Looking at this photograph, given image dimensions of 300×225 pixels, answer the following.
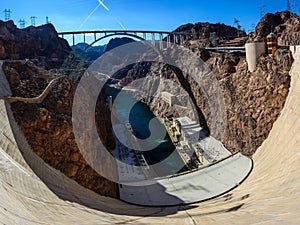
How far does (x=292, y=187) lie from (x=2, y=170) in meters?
8.97

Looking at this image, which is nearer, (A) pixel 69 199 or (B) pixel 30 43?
(A) pixel 69 199

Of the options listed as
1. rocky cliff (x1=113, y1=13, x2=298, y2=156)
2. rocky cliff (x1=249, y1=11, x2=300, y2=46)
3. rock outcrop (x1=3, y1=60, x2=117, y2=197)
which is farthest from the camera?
rocky cliff (x1=249, y1=11, x2=300, y2=46)

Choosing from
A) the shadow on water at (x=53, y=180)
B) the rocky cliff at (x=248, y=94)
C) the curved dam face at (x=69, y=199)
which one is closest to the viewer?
the curved dam face at (x=69, y=199)

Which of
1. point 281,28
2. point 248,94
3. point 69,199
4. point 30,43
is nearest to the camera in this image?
point 69,199

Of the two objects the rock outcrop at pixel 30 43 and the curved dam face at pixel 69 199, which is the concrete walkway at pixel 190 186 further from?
the rock outcrop at pixel 30 43

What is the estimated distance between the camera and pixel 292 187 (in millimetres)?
8922

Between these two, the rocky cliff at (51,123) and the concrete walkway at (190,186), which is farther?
the concrete walkway at (190,186)

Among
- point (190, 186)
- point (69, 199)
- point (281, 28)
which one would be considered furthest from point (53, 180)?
point (281, 28)

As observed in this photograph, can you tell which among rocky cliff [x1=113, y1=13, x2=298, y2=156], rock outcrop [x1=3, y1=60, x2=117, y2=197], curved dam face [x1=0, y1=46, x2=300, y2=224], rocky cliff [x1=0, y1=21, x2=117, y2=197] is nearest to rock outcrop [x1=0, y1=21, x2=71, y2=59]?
rocky cliff [x1=0, y1=21, x2=117, y2=197]

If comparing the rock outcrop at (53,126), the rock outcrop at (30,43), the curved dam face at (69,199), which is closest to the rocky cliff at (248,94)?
the curved dam face at (69,199)

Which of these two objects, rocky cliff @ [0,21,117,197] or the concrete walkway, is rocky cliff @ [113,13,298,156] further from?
rocky cliff @ [0,21,117,197]

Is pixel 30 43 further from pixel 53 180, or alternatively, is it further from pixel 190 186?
pixel 53 180

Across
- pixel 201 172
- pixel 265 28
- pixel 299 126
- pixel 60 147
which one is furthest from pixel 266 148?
pixel 265 28

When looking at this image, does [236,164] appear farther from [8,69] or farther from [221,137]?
[8,69]
